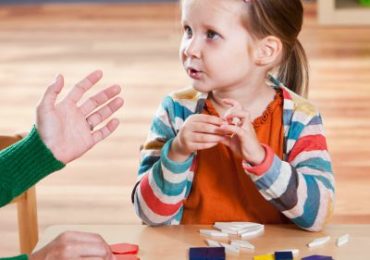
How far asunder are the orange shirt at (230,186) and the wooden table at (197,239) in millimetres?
127

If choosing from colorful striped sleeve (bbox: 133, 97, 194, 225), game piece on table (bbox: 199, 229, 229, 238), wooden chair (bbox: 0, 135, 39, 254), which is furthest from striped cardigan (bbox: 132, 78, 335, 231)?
wooden chair (bbox: 0, 135, 39, 254)

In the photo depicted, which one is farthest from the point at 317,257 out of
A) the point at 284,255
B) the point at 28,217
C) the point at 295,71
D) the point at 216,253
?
the point at 28,217

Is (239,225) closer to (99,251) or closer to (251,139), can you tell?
(251,139)

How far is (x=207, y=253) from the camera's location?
1.51m

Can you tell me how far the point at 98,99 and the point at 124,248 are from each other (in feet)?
0.82

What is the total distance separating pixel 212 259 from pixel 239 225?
5.8 inches

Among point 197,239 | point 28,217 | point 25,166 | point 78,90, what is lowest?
point 28,217

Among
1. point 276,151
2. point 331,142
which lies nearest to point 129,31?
point 331,142

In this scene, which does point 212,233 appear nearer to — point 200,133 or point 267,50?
point 200,133

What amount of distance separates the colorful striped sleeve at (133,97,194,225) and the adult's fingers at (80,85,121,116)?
0.13 meters

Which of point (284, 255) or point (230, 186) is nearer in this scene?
point (284, 255)

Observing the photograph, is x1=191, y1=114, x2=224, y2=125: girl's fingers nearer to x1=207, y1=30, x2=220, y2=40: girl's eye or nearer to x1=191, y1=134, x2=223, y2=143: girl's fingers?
x1=191, y1=134, x2=223, y2=143: girl's fingers

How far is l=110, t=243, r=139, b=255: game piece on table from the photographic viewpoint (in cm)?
152

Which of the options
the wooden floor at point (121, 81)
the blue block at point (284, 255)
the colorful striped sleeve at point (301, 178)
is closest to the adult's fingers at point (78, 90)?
the colorful striped sleeve at point (301, 178)
